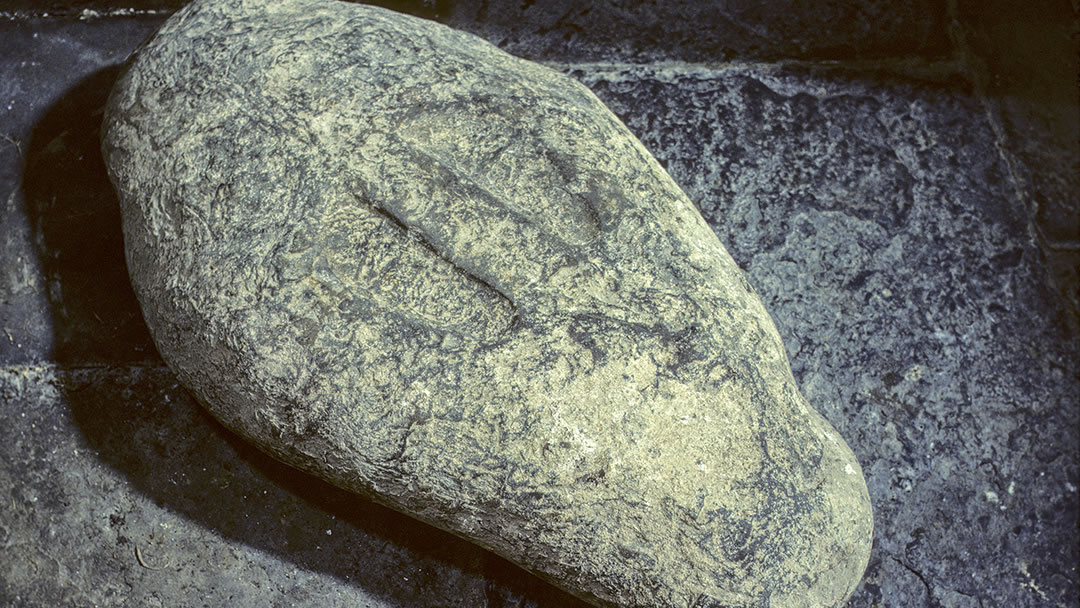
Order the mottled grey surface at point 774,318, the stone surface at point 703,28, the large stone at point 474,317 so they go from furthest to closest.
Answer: the stone surface at point 703,28 < the mottled grey surface at point 774,318 < the large stone at point 474,317

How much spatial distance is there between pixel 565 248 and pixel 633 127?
661 mm

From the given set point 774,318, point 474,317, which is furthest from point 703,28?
point 474,317

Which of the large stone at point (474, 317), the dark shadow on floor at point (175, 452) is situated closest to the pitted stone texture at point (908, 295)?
the large stone at point (474, 317)

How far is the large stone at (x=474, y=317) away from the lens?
1.17 m

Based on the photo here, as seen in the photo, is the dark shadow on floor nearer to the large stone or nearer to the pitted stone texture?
the large stone

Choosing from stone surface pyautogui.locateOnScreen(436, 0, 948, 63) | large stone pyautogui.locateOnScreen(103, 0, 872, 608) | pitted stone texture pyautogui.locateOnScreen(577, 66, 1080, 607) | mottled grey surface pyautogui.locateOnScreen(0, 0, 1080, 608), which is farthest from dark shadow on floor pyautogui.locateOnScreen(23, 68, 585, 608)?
stone surface pyautogui.locateOnScreen(436, 0, 948, 63)

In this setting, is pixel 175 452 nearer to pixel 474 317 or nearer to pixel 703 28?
pixel 474 317

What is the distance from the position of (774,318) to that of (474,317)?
0.76m

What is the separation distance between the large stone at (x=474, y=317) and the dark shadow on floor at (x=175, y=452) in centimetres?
29

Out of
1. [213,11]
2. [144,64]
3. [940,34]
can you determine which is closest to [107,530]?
[144,64]

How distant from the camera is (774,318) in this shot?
5.68ft

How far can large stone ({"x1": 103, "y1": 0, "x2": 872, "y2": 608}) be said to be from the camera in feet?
3.84

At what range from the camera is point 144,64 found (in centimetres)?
138

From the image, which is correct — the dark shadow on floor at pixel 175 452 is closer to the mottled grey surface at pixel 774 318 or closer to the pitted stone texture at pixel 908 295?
the mottled grey surface at pixel 774 318
